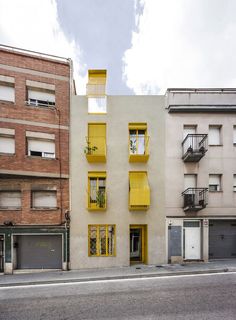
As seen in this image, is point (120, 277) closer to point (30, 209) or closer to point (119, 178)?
point (119, 178)

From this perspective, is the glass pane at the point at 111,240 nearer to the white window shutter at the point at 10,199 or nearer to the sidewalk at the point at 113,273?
the sidewalk at the point at 113,273

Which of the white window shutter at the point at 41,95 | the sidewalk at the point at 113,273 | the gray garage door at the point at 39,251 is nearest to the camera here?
the sidewalk at the point at 113,273

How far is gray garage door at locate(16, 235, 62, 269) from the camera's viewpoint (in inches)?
500

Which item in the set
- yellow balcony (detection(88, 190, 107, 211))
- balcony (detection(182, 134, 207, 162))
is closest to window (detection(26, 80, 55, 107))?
yellow balcony (detection(88, 190, 107, 211))

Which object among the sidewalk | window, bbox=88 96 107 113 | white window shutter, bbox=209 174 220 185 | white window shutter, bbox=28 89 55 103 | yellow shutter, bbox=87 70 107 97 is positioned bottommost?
the sidewalk

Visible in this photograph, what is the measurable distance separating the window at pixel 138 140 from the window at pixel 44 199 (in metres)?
5.57

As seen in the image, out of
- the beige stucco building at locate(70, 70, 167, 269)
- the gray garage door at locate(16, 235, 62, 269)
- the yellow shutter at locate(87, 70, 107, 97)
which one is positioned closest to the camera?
the gray garage door at locate(16, 235, 62, 269)

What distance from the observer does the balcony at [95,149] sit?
1285cm

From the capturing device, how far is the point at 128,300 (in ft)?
25.8

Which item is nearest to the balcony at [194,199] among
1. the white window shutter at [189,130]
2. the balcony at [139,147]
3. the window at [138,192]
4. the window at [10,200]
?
the window at [138,192]

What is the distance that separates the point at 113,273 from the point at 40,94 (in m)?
11.7

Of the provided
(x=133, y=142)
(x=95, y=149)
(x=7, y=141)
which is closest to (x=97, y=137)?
(x=95, y=149)

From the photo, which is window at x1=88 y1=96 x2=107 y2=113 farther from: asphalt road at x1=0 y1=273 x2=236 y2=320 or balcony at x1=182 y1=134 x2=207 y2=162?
asphalt road at x1=0 y1=273 x2=236 y2=320

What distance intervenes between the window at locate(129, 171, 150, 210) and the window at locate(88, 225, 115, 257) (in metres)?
2.10
